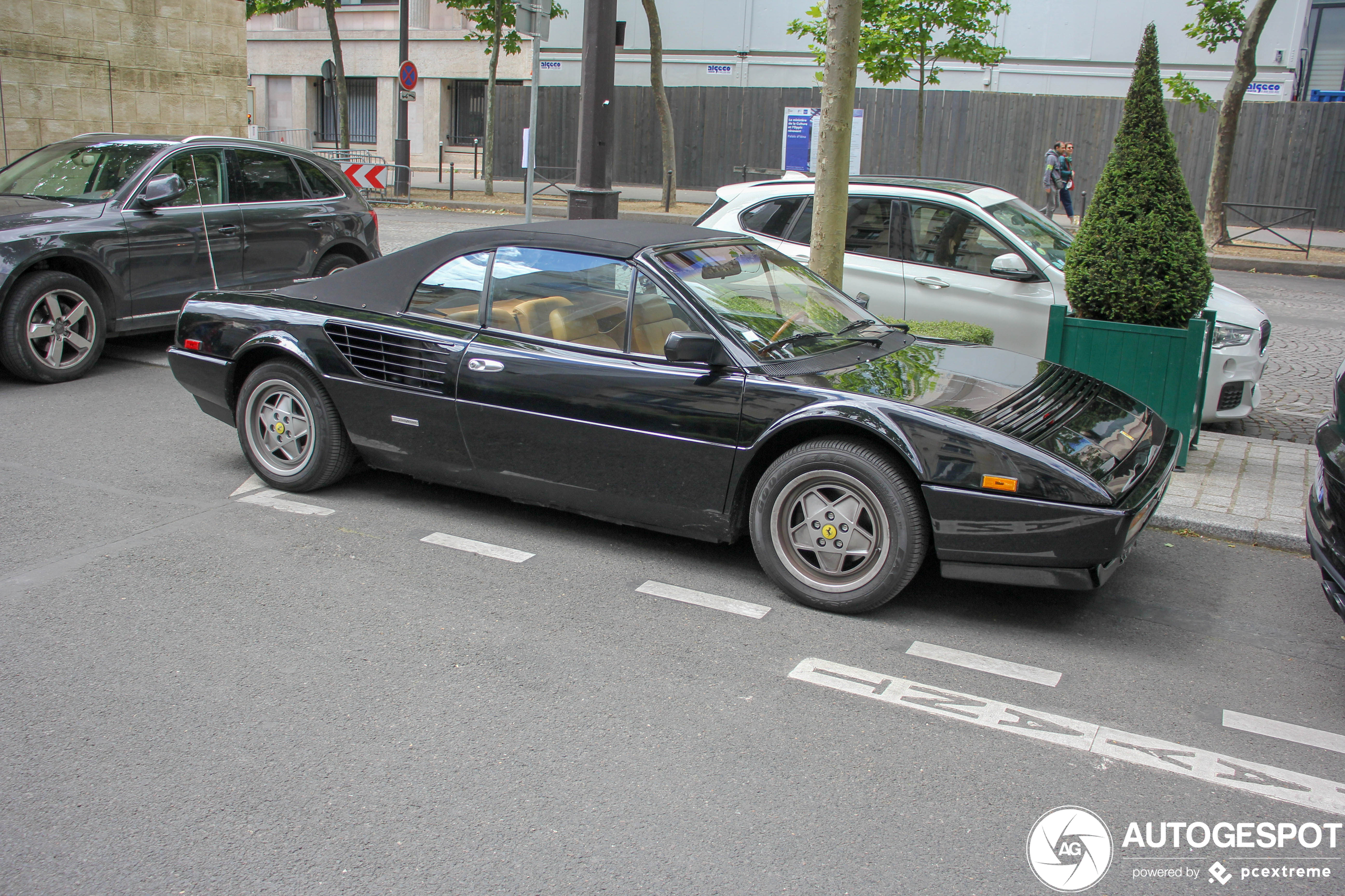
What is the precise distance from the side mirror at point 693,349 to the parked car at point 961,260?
338 centimetres

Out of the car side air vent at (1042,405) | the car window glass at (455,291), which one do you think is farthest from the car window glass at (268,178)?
the car side air vent at (1042,405)

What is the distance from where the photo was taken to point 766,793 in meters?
3.16

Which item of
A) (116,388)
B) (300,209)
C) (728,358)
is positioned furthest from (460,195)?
(728,358)

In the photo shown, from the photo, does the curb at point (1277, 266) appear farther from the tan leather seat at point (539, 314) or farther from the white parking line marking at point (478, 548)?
the white parking line marking at point (478, 548)

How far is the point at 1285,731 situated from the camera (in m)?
3.60

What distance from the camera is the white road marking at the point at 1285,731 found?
3.53 metres

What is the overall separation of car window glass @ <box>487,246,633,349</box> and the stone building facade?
38.1ft

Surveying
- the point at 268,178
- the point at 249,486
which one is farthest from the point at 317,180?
the point at 249,486

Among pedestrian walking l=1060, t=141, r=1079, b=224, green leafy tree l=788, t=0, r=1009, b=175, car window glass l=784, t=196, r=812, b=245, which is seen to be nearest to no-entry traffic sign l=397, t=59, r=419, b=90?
green leafy tree l=788, t=0, r=1009, b=175

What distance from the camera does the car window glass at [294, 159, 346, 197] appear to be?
9.76m

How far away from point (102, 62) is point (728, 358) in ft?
51.2

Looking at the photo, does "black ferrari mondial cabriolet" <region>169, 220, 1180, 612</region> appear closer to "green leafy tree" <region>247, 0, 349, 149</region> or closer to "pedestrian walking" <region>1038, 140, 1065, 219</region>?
"pedestrian walking" <region>1038, 140, 1065, 219</region>

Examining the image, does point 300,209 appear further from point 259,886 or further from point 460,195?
point 460,195

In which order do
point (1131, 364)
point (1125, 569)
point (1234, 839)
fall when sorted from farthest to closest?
1. point (1131, 364)
2. point (1125, 569)
3. point (1234, 839)
